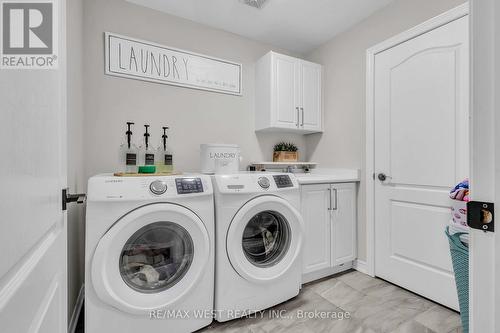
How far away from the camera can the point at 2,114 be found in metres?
0.34

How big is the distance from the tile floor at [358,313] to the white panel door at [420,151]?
15 centimetres

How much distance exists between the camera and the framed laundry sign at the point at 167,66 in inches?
78.7

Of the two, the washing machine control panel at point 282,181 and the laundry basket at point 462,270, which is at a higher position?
the washing machine control panel at point 282,181

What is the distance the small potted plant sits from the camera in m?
2.71

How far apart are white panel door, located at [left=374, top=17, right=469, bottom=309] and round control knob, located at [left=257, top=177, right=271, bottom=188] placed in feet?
3.78

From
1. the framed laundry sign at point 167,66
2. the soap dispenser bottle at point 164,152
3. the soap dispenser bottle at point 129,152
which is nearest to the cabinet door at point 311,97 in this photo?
the framed laundry sign at point 167,66

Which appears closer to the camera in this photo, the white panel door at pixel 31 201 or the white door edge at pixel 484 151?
the white panel door at pixel 31 201

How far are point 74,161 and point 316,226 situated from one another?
187 cm

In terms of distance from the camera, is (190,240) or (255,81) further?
(255,81)

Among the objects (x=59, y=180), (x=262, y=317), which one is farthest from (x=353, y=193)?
(x=59, y=180)

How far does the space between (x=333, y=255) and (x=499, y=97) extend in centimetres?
193

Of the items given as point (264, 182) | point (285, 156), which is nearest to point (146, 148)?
point (264, 182)

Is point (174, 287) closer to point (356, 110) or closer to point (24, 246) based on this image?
point (24, 246)

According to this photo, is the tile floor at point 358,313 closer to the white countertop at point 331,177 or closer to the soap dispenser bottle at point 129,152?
the white countertop at point 331,177
